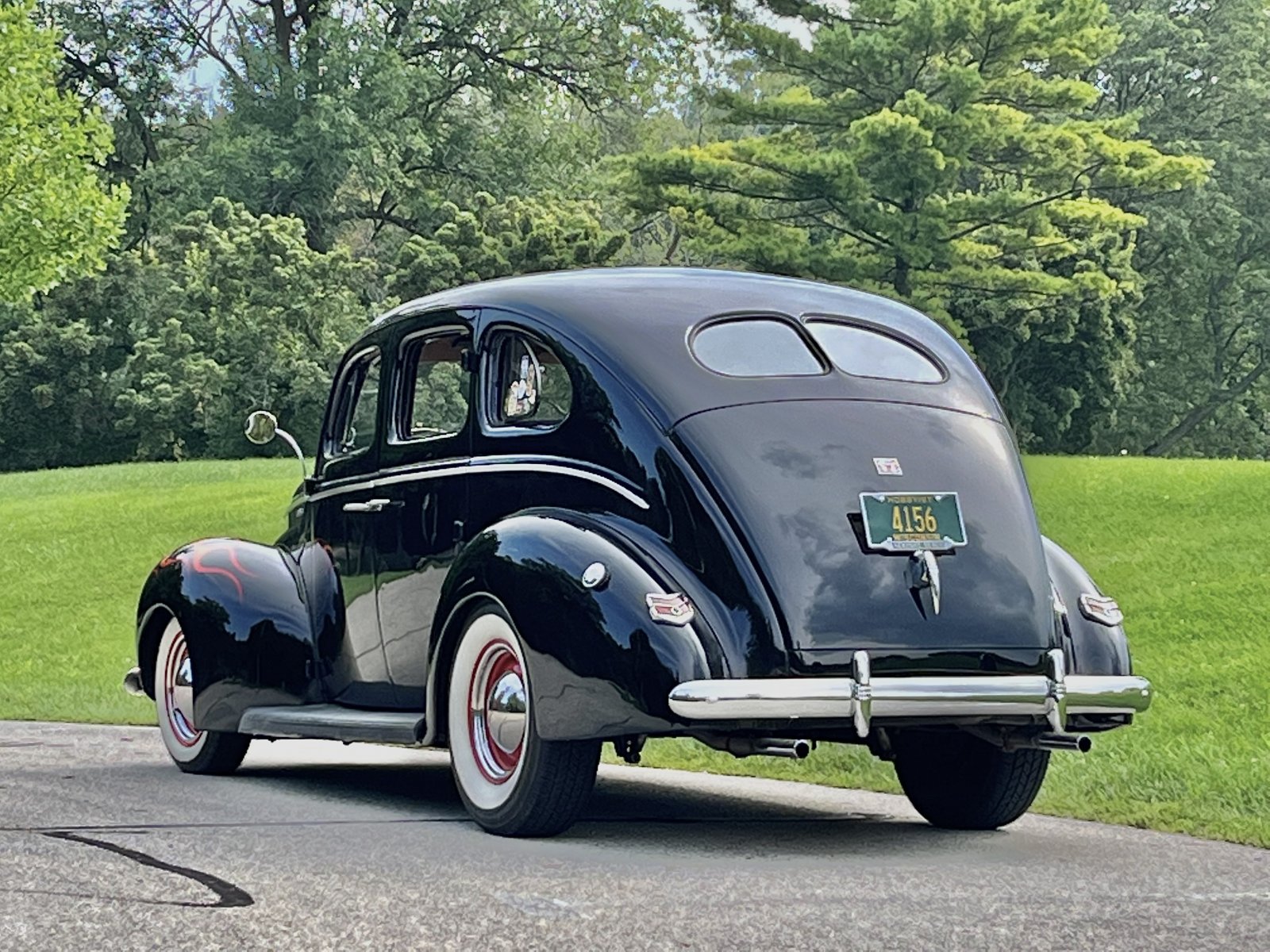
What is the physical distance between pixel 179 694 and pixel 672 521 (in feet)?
11.7

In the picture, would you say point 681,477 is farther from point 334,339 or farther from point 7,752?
point 334,339

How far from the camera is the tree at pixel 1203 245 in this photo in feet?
176

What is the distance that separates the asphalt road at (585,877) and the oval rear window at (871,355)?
1.72 meters

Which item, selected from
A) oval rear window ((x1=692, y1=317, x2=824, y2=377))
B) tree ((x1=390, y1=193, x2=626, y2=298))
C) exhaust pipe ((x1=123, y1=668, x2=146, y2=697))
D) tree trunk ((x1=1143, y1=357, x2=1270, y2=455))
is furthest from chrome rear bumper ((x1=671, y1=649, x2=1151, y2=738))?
tree trunk ((x1=1143, y1=357, x2=1270, y2=455))

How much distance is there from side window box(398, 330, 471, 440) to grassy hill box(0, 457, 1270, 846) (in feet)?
9.58

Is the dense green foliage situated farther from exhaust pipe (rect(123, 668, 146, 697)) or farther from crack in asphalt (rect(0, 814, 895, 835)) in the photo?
crack in asphalt (rect(0, 814, 895, 835))

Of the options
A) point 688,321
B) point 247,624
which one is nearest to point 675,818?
point 688,321

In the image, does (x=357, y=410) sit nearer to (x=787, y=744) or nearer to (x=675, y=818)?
(x=675, y=818)

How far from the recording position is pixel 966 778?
768 centimetres

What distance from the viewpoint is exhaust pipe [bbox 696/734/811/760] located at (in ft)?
20.7

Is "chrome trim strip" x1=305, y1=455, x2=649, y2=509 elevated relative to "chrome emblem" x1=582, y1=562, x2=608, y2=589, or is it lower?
elevated

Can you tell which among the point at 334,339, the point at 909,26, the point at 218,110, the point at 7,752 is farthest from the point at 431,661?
the point at 218,110

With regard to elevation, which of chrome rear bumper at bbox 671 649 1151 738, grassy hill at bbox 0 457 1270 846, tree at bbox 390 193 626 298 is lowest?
grassy hill at bbox 0 457 1270 846

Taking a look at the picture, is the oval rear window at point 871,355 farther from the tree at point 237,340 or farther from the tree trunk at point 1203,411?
the tree trunk at point 1203,411
